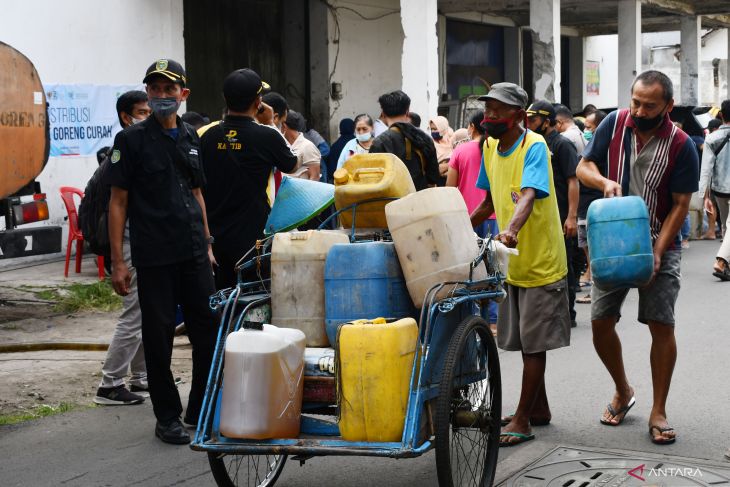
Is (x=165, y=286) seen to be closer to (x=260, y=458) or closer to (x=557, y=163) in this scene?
(x=260, y=458)

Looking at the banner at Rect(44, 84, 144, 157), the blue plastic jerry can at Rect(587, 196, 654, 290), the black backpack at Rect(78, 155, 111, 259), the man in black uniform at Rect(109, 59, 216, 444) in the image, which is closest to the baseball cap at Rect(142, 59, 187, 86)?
the man in black uniform at Rect(109, 59, 216, 444)

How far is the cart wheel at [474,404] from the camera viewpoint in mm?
4695

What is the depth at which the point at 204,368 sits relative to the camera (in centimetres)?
612

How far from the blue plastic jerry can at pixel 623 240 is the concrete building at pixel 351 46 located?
8.79 meters

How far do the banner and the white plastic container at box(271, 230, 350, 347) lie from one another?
8475mm

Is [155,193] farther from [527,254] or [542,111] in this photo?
[542,111]

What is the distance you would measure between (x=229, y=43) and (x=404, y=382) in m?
13.9

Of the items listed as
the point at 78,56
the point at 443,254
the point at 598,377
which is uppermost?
the point at 78,56

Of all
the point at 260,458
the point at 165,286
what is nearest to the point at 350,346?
the point at 260,458

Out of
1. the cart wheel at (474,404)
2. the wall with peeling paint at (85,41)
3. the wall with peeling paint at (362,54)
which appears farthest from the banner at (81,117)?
the cart wheel at (474,404)

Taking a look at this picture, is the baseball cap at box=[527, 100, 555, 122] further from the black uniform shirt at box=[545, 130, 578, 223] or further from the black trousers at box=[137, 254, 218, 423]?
the black trousers at box=[137, 254, 218, 423]

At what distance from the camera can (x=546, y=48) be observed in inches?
788

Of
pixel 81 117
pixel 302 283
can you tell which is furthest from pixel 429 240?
pixel 81 117

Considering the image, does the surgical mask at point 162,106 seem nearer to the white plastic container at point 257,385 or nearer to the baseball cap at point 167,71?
the baseball cap at point 167,71
